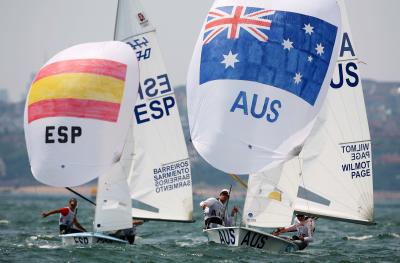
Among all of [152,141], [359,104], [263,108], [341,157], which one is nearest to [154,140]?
[152,141]

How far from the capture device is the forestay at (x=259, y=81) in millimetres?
20844

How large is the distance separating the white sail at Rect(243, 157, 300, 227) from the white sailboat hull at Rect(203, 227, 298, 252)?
297 mm

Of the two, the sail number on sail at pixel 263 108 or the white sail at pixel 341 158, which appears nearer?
the sail number on sail at pixel 263 108

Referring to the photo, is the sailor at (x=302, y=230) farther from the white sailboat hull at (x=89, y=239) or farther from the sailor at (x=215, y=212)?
the white sailboat hull at (x=89, y=239)

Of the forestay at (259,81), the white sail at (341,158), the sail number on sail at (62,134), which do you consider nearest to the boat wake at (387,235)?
the white sail at (341,158)

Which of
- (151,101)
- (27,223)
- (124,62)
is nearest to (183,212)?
(151,101)

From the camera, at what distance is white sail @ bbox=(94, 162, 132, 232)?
21.7 m

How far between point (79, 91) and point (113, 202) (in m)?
2.45

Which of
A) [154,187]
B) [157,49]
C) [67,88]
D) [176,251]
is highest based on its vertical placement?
[157,49]

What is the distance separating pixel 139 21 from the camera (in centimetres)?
2414

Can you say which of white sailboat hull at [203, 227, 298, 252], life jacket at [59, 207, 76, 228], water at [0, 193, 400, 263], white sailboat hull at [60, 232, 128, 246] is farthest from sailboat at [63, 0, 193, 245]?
white sailboat hull at [203, 227, 298, 252]

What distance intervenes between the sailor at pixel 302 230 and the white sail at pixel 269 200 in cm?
58

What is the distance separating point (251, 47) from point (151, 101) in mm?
3771

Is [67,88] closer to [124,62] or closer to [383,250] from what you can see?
[124,62]
